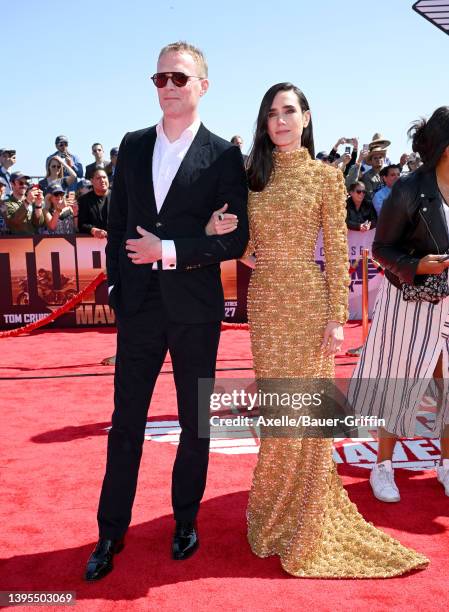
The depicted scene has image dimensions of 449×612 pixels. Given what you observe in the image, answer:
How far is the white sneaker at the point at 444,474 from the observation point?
3.61 meters

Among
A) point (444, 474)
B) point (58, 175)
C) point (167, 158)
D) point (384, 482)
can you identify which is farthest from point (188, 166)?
point (58, 175)

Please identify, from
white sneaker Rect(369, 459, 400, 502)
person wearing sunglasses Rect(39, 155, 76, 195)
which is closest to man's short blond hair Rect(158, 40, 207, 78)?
white sneaker Rect(369, 459, 400, 502)

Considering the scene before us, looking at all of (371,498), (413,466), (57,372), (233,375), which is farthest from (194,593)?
(57,372)

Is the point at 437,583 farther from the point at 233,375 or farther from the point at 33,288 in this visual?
the point at 33,288

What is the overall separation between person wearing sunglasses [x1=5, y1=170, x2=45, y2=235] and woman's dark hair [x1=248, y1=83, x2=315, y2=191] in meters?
7.40

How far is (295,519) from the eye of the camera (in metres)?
2.98

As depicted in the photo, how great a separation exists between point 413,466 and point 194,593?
1.87 meters

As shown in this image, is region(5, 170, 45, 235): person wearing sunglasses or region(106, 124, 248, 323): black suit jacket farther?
region(5, 170, 45, 235): person wearing sunglasses

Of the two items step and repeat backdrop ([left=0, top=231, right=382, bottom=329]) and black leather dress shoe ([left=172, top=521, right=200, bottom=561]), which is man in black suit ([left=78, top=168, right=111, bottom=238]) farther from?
black leather dress shoe ([left=172, top=521, right=200, bottom=561])

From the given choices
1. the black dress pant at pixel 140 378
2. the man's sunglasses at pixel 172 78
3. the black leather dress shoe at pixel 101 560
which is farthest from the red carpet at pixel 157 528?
the man's sunglasses at pixel 172 78

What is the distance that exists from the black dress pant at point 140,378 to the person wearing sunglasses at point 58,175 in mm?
9040

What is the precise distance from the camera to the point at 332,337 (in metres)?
2.87

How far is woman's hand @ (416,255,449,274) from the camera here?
3.23 m

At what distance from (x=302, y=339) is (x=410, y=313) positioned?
0.91 metres
